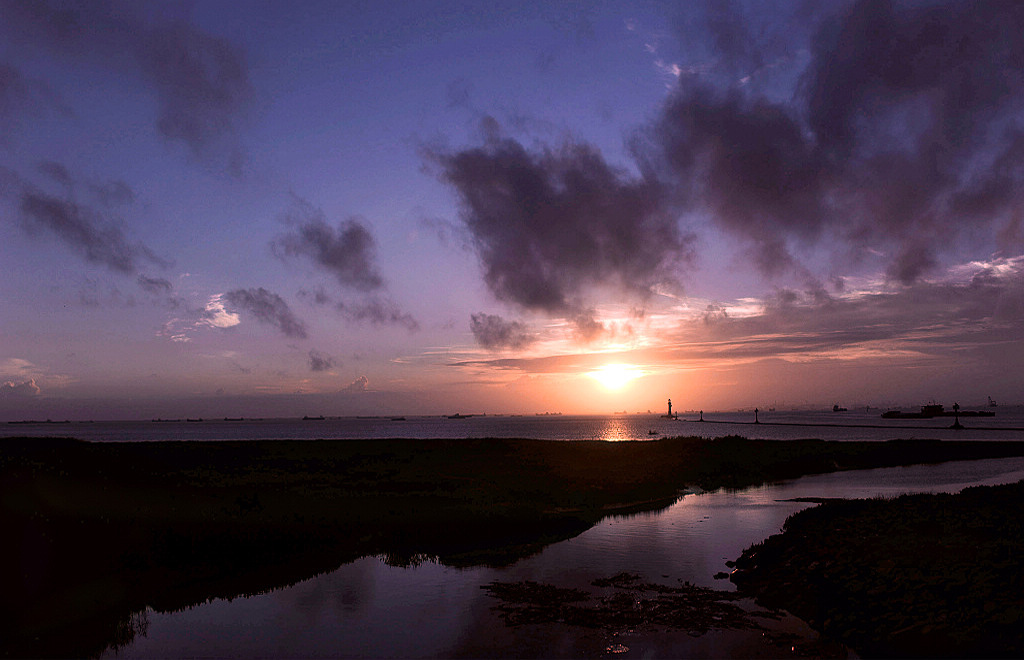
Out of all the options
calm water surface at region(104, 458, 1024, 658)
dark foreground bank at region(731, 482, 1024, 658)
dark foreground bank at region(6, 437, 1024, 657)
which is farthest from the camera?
dark foreground bank at region(6, 437, 1024, 657)

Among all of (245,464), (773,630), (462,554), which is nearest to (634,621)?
(773,630)

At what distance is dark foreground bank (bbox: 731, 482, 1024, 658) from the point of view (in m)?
15.1

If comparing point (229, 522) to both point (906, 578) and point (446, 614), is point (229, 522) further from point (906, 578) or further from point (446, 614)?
point (906, 578)

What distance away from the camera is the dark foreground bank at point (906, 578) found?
15.1 meters

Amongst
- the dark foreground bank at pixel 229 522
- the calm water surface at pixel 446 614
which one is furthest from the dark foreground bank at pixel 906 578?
the dark foreground bank at pixel 229 522

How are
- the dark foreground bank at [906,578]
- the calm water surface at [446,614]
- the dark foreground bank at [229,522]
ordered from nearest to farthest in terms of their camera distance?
1. the dark foreground bank at [906,578]
2. the calm water surface at [446,614]
3. the dark foreground bank at [229,522]

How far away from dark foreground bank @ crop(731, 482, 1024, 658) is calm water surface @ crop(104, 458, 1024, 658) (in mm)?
1770

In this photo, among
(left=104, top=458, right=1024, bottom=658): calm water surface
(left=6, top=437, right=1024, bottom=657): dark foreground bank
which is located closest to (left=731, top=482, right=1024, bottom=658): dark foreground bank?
(left=104, top=458, right=1024, bottom=658): calm water surface

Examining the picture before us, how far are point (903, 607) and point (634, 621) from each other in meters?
7.33

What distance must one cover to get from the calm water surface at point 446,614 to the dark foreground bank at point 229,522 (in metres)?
1.55

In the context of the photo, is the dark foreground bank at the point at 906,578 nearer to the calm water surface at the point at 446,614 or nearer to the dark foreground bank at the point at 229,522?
the calm water surface at the point at 446,614

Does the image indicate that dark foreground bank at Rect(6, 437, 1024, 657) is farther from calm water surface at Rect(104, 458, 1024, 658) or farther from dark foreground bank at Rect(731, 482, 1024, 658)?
dark foreground bank at Rect(731, 482, 1024, 658)

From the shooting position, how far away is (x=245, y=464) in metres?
68.4

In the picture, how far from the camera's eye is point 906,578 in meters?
18.4
